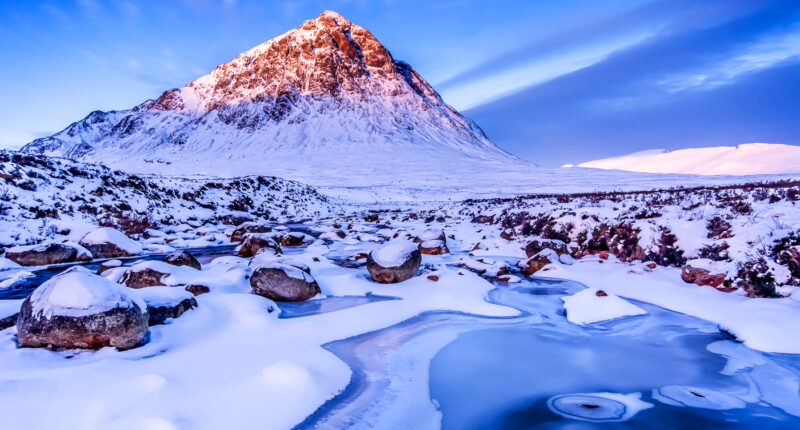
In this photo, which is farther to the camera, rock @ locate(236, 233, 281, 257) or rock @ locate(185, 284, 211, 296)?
rock @ locate(236, 233, 281, 257)

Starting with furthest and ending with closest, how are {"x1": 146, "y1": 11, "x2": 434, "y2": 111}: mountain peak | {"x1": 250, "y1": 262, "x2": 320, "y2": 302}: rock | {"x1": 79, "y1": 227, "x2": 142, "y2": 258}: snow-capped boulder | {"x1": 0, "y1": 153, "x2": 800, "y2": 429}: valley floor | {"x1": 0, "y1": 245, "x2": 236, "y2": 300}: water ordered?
1. {"x1": 146, "y1": 11, "x2": 434, "y2": 111}: mountain peak
2. {"x1": 79, "y1": 227, "x2": 142, "y2": 258}: snow-capped boulder
3. {"x1": 0, "y1": 245, "x2": 236, "y2": 300}: water
4. {"x1": 250, "y1": 262, "x2": 320, "y2": 302}: rock
5. {"x1": 0, "y1": 153, "x2": 800, "y2": 429}: valley floor

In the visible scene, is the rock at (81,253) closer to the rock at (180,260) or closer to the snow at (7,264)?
the snow at (7,264)

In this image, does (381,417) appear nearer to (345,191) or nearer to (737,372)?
(737,372)

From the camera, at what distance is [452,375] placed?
386 cm

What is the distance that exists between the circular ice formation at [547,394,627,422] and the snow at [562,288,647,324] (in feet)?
7.29

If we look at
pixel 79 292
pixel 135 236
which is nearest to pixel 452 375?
pixel 79 292

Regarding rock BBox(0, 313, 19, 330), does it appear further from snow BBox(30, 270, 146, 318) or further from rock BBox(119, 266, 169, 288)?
rock BBox(119, 266, 169, 288)

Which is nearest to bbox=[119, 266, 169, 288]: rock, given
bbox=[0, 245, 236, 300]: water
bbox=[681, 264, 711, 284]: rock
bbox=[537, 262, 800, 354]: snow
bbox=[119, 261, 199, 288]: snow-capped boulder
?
bbox=[119, 261, 199, 288]: snow-capped boulder

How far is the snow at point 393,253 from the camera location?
298 inches

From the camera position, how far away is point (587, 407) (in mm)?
3248

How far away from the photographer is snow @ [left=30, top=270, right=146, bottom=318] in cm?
371

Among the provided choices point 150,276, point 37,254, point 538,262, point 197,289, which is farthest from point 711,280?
point 37,254

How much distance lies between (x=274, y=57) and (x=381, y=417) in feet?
447

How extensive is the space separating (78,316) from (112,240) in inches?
333
